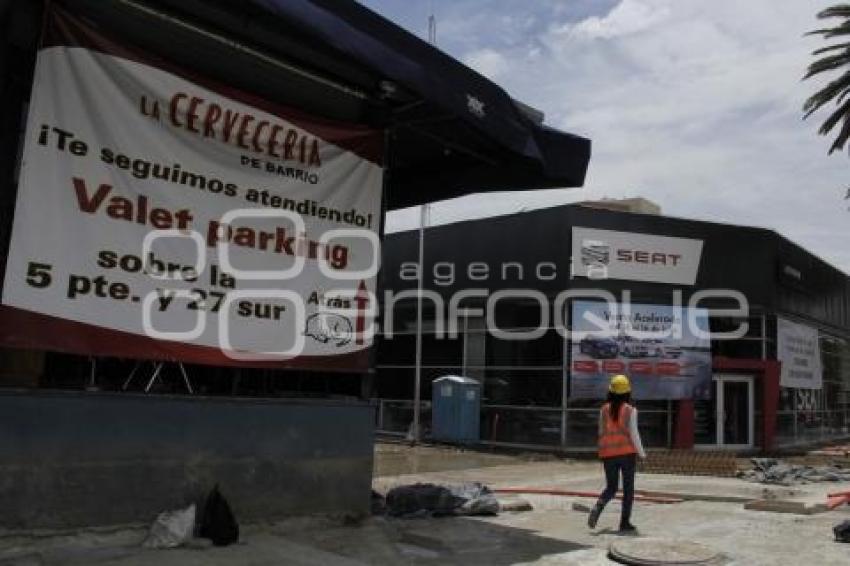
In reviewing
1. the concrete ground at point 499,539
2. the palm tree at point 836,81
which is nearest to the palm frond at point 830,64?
the palm tree at point 836,81

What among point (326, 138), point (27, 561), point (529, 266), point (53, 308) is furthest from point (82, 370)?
point (529, 266)

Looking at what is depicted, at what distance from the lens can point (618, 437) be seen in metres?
10.1

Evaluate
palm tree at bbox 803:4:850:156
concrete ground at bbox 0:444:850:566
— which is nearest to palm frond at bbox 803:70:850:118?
palm tree at bbox 803:4:850:156

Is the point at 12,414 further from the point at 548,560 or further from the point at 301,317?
the point at 548,560

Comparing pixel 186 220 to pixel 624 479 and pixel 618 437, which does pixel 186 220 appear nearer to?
pixel 618 437

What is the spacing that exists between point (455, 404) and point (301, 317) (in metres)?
16.3

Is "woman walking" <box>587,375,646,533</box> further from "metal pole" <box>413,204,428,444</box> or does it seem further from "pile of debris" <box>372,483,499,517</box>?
"metal pole" <box>413,204,428,444</box>

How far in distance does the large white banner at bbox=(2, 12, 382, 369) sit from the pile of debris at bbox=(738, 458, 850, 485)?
10.2 m

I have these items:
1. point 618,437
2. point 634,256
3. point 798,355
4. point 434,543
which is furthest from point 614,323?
point 434,543

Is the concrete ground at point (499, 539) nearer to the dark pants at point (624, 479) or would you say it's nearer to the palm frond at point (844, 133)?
the dark pants at point (624, 479)

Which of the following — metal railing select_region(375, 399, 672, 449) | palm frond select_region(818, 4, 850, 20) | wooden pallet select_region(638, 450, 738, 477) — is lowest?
wooden pallet select_region(638, 450, 738, 477)

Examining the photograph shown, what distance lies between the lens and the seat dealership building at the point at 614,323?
77.5 ft

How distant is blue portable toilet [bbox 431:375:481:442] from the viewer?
978 inches

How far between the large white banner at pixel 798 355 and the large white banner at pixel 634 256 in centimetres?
390
